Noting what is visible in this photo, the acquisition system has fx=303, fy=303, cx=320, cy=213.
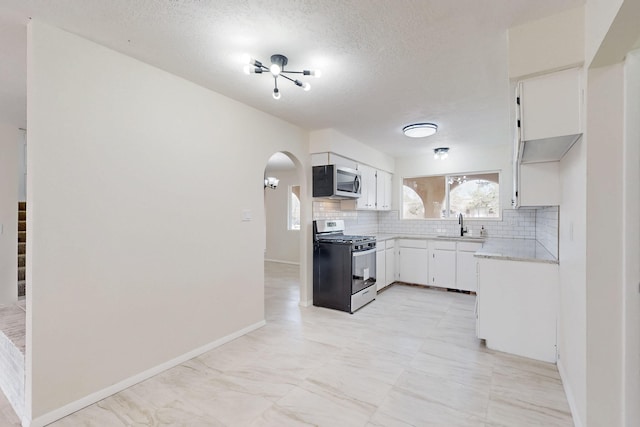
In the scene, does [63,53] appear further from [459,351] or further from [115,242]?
[459,351]

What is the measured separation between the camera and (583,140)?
1.67 metres

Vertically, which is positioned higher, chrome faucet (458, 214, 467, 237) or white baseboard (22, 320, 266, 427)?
chrome faucet (458, 214, 467, 237)

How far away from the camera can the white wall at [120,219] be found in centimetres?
186

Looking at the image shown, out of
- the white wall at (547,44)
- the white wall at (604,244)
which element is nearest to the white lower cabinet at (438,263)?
the white wall at (604,244)

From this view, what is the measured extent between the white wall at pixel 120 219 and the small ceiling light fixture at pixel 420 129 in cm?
208

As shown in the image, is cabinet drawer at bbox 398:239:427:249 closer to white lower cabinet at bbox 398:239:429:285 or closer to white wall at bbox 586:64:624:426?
white lower cabinet at bbox 398:239:429:285

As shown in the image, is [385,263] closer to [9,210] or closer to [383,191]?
[383,191]

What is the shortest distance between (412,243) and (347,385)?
347cm

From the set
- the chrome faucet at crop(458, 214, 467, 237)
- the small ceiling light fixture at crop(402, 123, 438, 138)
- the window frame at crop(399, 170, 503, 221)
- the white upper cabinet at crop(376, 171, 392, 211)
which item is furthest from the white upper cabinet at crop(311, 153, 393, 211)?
the chrome faucet at crop(458, 214, 467, 237)

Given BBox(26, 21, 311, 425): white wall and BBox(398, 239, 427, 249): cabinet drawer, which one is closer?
BBox(26, 21, 311, 425): white wall

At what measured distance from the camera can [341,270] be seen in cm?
392

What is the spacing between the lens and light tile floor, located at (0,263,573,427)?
1899 mm

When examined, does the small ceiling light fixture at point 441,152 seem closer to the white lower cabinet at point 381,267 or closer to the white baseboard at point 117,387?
the white lower cabinet at point 381,267

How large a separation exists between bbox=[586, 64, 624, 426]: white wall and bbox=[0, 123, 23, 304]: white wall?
5.59m
